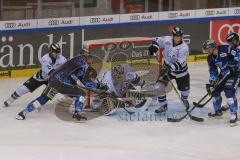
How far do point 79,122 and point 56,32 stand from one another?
11.0ft

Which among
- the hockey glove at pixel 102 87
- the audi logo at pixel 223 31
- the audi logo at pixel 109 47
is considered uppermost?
the audi logo at pixel 223 31

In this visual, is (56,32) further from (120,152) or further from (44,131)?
(120,152)

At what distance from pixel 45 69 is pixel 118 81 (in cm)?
94

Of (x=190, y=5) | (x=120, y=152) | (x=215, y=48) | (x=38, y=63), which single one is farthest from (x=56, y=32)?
A: (x=120, y=152)

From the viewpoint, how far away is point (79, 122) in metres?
8.52

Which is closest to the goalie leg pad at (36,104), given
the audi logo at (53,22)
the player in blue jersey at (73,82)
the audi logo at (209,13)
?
the player in blue jersey at (73,82)

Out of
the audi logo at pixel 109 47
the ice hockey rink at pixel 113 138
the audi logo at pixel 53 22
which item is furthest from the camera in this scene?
the audi logo at pixel 53 22

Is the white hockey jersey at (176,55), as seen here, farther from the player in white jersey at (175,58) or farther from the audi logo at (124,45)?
the audi logo at (124,45)

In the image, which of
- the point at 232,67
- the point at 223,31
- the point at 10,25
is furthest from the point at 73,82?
the point at 223,31

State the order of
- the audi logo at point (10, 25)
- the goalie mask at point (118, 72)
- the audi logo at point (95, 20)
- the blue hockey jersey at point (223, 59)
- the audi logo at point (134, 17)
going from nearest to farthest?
1. the blue hockey jersey at point (223, 59)
2. the goalie mask at point (118, 72)
3. the audi logo at point (10, 25)
4. the audi logo at point (95, 20)
5. the audi logo at point (134, 17)

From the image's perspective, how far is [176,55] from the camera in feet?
28.8

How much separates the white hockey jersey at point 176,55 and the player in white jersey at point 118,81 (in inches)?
19.2

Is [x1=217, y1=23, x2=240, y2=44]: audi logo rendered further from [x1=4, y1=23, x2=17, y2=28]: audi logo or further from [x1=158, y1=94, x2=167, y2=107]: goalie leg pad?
[x1=158, y1=94, x2=167, y2=107]: goalie leg pad

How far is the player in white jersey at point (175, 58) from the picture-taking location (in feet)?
28.7
